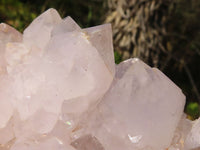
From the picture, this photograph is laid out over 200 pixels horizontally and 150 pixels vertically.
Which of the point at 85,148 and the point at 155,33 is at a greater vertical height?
the point at 85,148

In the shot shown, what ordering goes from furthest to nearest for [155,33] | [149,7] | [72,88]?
[155,33]
[149,7]
[72,88]

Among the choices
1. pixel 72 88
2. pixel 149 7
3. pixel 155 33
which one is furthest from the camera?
pixel 155 33

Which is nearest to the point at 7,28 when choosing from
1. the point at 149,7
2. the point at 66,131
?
the point at 66,131

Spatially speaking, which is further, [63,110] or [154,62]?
[154,62]

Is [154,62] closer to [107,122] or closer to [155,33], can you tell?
[155,33]
